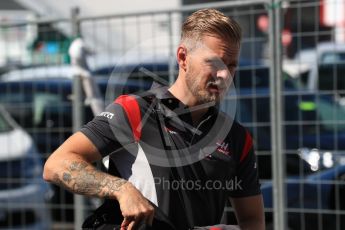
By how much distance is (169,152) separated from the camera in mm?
2873

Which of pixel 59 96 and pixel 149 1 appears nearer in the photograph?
pixel 59 96

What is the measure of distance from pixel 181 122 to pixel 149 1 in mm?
15746

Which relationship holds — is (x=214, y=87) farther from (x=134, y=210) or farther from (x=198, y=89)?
(x=134, y=210)

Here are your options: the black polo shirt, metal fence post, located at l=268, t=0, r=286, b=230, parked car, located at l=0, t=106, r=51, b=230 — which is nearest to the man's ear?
the black polo shirt

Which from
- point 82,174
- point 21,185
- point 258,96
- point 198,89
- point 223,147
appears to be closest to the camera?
point 82,174

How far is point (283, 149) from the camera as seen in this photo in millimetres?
5500

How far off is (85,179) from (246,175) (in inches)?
30.5

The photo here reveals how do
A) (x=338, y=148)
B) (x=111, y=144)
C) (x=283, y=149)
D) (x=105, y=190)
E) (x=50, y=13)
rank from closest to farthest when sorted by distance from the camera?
(x=105, y=190) < (x=111, y=144) < (x=283, y=149) < (x=338, y=148) < (x=50, y=13)

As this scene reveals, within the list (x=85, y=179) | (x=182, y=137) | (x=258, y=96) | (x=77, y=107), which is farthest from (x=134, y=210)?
(x=77, y=107)

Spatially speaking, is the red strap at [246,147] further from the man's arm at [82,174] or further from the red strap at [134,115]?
the man's arm at [82,174]

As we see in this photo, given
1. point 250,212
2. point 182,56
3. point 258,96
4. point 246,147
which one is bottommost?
point 250,212

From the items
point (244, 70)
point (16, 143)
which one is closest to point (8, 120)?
point (16, 143)

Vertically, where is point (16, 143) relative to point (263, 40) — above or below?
below

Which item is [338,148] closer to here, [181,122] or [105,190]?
[181,122]
